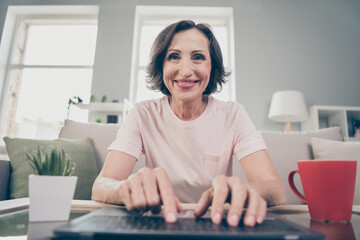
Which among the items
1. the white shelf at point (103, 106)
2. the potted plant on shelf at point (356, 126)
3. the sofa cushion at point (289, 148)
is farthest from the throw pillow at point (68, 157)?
the potted plant on shelf at point (356, 126)

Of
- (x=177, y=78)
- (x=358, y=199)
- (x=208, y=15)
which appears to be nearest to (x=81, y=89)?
(x=208, y=15)

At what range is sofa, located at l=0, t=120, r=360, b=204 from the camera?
5.13ft

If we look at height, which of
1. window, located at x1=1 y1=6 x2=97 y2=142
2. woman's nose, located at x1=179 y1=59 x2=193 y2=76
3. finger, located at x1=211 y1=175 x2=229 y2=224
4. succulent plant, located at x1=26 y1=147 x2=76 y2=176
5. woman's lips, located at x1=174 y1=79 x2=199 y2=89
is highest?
window, located at x1=1 y1=6 x2=97 y2=142

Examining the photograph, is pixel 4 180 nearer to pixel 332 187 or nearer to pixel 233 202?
pixel 233 202

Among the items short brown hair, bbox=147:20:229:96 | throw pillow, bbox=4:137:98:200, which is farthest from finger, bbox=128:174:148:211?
throw pillow, bbox=4:137:98:200

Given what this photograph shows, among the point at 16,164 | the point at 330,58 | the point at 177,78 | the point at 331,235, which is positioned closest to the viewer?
the point at 331,235

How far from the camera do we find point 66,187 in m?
0.44

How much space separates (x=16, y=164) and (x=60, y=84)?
9.86 ft

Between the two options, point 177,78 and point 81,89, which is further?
point 81,89

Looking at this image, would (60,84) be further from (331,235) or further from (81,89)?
(331,235)

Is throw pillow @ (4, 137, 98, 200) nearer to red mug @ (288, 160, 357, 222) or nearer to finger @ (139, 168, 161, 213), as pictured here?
finger @ (139, 168, 161, 213)

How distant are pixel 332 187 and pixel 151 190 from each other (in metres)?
0.34

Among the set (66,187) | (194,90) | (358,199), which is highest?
(194,90)

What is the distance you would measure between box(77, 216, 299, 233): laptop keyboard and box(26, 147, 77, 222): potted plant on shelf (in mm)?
106
